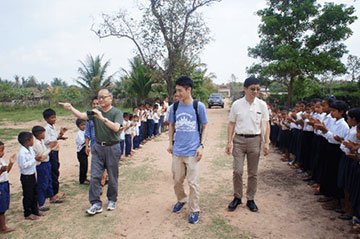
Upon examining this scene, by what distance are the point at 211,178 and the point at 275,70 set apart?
12.8 m

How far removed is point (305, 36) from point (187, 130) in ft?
52.2

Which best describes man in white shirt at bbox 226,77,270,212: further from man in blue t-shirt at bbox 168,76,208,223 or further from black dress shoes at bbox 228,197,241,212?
man in blue t-shirt at bbox 168,76,208,223

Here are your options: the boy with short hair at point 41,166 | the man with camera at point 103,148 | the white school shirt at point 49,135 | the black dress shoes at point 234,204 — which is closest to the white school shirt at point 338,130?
the black dress shoes at point 234,204

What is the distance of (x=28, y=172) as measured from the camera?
3703mm

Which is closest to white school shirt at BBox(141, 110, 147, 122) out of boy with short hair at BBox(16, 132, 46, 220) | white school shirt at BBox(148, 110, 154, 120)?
white school shirt at BBox(148, 110, 154, 120)

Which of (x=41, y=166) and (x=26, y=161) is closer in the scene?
(x=26, y=161)

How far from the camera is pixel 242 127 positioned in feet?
13.0

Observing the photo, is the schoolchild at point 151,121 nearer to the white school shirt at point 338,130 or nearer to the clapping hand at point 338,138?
the white school shirt at point 338,130

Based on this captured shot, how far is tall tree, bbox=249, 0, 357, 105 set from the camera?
15.8 m

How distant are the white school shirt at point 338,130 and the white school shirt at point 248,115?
1069mm

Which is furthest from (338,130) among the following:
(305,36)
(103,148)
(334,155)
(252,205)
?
(305,36)

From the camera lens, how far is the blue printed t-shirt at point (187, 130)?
3.72m

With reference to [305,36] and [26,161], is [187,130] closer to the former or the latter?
[26,161]

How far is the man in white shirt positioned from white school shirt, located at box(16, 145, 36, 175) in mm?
2777
